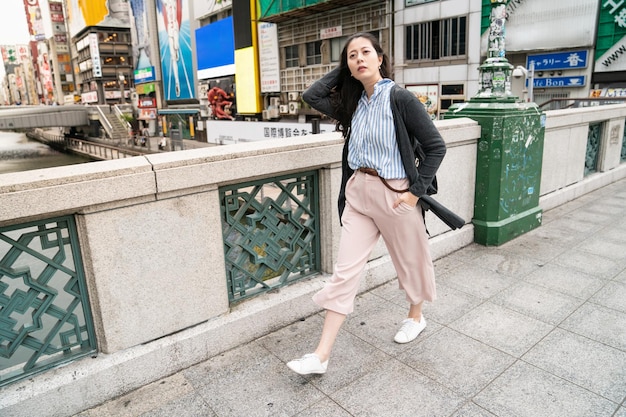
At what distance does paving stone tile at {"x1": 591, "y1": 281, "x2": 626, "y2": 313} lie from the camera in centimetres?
358

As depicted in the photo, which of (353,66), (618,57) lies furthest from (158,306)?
(618,57)

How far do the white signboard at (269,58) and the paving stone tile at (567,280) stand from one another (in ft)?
95.8

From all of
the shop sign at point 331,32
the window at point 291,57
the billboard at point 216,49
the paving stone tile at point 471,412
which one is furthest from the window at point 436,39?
the paving stone tile at point 471,412

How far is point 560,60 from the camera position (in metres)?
19.4

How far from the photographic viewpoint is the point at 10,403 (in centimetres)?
236

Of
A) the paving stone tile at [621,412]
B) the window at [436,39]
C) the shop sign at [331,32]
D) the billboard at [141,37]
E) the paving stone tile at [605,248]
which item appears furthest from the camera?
the billboard at [141,37]

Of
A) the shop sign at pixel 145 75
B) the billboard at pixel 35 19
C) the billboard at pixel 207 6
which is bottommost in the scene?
the shop sign at pixel 145 75

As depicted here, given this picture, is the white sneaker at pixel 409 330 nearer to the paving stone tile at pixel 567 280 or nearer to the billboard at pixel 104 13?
the paving stone tile at pixel 567 280

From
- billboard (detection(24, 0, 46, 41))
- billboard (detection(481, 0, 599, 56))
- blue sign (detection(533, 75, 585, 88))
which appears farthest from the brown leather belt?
billboard (detection(24, 0, 46, 41))

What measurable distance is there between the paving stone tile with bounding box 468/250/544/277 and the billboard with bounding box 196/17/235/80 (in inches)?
1345

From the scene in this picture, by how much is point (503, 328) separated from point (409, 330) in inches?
28.3

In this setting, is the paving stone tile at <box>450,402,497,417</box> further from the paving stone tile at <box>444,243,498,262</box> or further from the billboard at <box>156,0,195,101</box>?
the billboard at <box>156,0,195,101</box>

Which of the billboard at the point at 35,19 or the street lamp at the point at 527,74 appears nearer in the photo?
the street lamp at the point at 527,74

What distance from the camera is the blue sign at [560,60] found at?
1887cm
